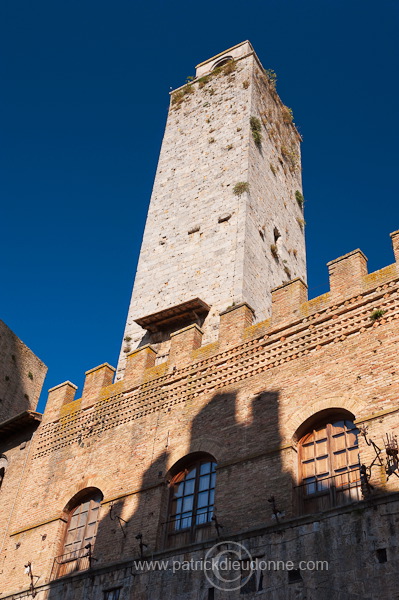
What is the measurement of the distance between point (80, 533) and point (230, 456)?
3406 millimetres

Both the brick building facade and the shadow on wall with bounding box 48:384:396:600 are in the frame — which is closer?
the brick building facade

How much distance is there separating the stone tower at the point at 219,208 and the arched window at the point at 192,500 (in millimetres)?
4199

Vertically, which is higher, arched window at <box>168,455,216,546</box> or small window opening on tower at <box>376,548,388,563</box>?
Answer: arched window at <box>168,455,216,546</box>

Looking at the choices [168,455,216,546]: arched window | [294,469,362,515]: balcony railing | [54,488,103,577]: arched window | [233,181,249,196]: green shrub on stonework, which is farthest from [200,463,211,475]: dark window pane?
[233,181,249,196]: green shrub on stonework

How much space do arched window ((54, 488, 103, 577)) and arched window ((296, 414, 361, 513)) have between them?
3989 millimetres

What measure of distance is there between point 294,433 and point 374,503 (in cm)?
194

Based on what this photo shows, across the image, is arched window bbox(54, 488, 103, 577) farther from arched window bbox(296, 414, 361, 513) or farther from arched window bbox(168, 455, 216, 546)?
arched window bbox(296, 414, 361, 513)

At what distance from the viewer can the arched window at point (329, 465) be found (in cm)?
989

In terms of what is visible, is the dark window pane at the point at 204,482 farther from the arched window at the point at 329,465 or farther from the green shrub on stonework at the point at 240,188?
the green shrub on stonework at the point at 240,188

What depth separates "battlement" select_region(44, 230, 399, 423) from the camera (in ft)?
37.2

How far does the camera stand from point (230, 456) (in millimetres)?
11227

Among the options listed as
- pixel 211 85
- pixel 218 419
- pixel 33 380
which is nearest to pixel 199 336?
pixel 218 419

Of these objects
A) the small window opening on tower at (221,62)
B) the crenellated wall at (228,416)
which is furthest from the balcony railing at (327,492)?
the small window opening on tower at (221,62)

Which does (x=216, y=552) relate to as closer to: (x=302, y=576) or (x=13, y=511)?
(x=302, y=576)
